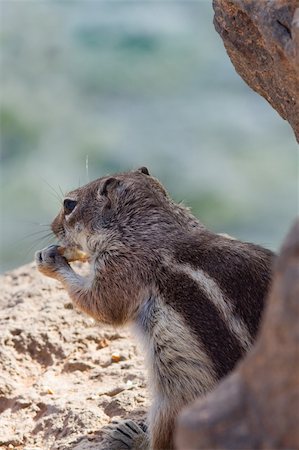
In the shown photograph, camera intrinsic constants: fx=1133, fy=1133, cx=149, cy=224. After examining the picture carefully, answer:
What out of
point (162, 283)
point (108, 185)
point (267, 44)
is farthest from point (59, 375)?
point (267, 44)

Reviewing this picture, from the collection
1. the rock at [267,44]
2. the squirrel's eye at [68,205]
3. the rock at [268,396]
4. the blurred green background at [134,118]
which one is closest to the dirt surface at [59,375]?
the squirrel's eye at [68,205]

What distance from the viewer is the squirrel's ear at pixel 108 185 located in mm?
5285

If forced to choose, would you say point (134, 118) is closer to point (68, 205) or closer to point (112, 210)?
point (68, 205)

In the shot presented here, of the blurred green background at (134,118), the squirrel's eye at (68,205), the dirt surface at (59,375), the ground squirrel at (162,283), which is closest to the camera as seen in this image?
the ground squirrel at (162,283)

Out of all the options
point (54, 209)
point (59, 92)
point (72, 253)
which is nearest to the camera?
point (72, 253)

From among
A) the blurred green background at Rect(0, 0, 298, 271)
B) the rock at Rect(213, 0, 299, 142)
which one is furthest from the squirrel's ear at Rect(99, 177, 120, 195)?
the blurred green background at Rect(0, 0, 298, 271)

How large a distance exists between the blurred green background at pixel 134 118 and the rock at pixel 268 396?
8.51 metres

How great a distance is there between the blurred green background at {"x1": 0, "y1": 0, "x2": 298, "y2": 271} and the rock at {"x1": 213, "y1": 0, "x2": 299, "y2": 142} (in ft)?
21.4

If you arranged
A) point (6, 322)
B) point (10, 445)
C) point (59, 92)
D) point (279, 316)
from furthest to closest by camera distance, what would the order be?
point (59, 92) → point (6, 322) → point (10, 445) → point (279, 316)

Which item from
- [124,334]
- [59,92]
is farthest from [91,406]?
[59,92]

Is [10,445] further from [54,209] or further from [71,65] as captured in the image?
[71,65]

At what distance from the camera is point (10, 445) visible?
5.06 metres

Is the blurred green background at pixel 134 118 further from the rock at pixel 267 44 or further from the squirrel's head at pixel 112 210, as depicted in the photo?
the rock at pixel 267 44

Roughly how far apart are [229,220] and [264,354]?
976cm
